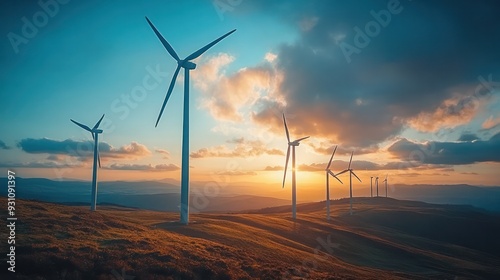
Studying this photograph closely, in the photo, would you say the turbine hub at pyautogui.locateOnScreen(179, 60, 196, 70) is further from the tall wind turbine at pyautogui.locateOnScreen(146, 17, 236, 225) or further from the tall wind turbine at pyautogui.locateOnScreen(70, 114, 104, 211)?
the tall wind turbine at pyautogui.locateOnScreen(70, 114, 104, 211)

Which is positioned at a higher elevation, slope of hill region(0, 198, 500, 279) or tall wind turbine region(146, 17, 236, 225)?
tall wind turbine region(146, 17, 236, 225)

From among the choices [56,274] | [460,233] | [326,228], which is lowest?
[460,233]

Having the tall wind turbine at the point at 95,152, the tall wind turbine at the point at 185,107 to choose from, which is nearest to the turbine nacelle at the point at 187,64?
the tall wind turbine at the point at 185,107

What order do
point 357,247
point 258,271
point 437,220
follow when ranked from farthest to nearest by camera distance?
1. point 437,220
2. point 357,247
3. point 258,271

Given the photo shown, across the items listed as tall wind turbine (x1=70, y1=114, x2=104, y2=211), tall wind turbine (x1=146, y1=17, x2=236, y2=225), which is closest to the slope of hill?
tall wind turbine (x1=146, y1=17, x2=236, y2=225)

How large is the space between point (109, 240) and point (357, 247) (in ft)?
195

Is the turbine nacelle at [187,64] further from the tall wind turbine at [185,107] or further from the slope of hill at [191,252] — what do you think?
the slope of hill at [191,252]

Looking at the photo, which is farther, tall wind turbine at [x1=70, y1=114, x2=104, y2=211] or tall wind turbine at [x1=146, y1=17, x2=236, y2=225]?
tall wind turbine at [x1=70, y1=114, x2=104, y2=211]

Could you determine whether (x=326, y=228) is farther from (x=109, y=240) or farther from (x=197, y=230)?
(x=109, y=240)

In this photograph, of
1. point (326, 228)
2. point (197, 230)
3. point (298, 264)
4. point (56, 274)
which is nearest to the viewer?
point (56, 274)

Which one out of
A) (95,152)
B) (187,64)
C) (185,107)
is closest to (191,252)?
(185,107)

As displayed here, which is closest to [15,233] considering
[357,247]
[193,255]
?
[193,255]

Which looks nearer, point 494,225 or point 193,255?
point 193,255

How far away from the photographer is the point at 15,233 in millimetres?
33062
